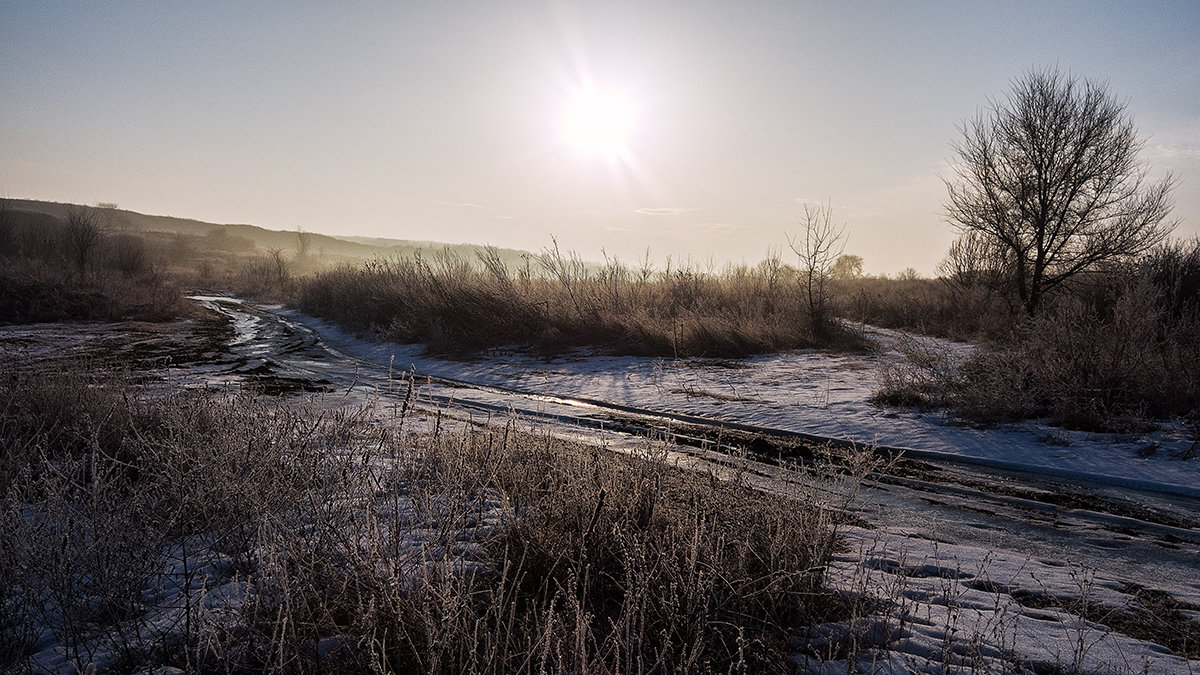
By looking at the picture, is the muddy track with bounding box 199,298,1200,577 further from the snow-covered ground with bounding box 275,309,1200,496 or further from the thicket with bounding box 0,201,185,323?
the thicket with bounding box 0,201,185,323

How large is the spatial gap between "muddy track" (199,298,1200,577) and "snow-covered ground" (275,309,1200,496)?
9.3 inches

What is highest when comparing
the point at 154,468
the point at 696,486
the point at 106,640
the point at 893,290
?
the point at 893,290

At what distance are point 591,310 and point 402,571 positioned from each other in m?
12.5

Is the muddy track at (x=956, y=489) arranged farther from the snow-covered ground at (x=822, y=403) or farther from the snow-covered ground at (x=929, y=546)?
the snow-covered ground at (x=822, y=403)

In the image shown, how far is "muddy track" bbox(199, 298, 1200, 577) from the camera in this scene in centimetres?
414

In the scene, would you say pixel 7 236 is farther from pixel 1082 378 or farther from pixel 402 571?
pixel 1082 378

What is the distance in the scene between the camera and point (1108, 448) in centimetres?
616

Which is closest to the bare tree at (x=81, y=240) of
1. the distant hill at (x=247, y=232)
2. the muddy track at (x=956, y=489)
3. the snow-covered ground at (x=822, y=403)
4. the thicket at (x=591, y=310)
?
the thicket at (x=591, y=310)

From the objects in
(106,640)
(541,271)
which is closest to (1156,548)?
(106,640)

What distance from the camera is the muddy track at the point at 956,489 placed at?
13.6ft

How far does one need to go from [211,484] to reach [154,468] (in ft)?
2.03

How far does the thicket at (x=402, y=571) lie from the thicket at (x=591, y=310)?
9.10m

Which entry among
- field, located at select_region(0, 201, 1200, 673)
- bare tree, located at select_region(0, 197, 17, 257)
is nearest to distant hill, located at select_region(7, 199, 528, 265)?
bare tree, located at select_region(0, 197, 17, 257)

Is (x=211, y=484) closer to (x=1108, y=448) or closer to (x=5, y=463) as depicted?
(x=5, y=463)
